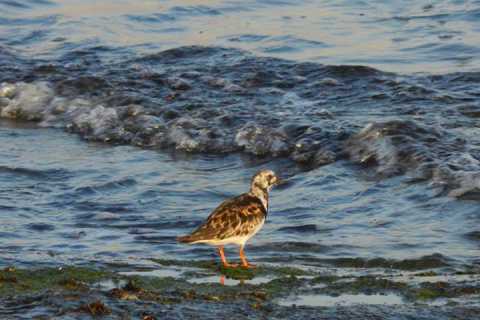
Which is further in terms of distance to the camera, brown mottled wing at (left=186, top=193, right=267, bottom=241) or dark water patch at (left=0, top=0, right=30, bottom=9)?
dark water patch at (left=0, top=0, right=30, bottom=9)

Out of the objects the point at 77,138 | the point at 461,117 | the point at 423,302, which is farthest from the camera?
the point at 77,138

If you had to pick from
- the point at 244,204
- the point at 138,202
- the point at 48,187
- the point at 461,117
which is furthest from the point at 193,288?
the point at 461,117

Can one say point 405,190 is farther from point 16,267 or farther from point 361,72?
point 361,72

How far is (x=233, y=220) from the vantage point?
25.3ft

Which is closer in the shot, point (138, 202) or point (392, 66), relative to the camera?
point (138, 202)

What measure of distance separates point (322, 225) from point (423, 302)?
2.34 metres

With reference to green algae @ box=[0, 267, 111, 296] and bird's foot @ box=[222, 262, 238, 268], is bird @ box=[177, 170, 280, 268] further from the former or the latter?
green algae @ box=[0, 267, 111, 296]

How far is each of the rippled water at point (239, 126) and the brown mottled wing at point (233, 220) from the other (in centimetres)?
46

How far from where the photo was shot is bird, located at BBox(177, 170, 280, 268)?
762 cm

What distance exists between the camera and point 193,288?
7004 mm

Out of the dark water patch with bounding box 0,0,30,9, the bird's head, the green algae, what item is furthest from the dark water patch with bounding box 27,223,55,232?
the dark water patch with bounding box 0,0,30,9

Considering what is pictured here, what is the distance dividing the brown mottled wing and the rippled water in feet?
1.52

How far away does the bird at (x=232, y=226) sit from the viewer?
762 cm

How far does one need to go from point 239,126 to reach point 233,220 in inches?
192
